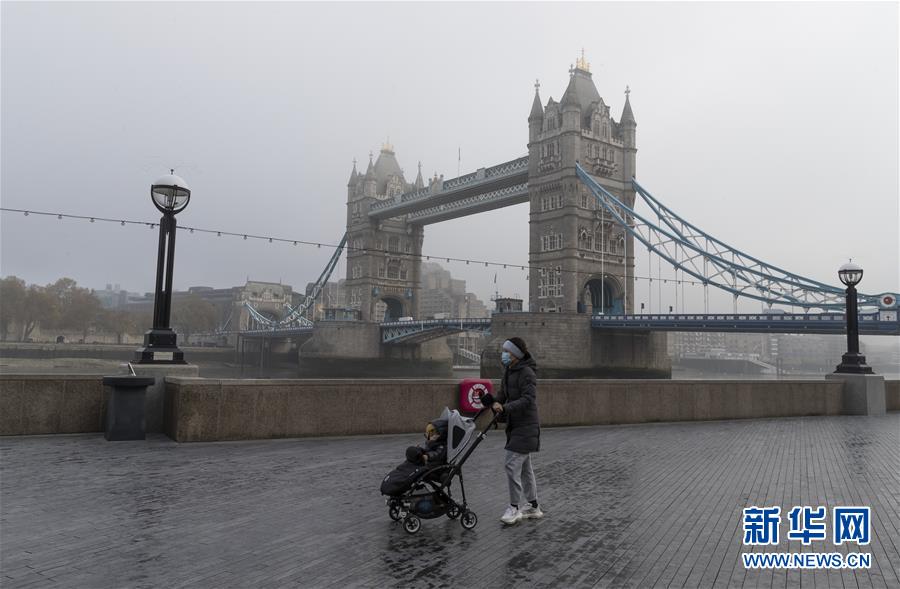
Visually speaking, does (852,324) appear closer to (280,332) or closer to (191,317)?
(280,332)

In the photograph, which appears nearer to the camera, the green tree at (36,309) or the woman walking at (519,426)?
the woman walking at (519,426)

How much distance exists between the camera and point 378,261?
81.3 meters

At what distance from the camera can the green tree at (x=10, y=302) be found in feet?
259

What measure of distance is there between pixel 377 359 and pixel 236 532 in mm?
62611

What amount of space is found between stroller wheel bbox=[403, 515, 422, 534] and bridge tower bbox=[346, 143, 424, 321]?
74.0 meters

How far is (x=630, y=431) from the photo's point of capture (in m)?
11.2

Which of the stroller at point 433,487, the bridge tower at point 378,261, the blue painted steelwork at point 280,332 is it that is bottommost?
the stroller at point 433,487

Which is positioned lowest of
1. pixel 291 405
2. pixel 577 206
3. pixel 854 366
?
pixel 291 405

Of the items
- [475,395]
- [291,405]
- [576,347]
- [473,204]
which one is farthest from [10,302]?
[475,395]

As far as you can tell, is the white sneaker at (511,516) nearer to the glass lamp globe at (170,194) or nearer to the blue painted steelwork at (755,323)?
the glass lamp globe at (170,194)

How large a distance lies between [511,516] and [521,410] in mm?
909

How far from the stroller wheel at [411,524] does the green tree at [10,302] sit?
93902 millimetres

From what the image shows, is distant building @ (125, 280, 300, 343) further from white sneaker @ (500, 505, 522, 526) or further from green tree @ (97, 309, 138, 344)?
white sneaker @ (500, 505, 522, 526)

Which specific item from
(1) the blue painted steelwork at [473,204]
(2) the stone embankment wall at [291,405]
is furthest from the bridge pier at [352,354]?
(2) the stone embankment wall at [291,405]
